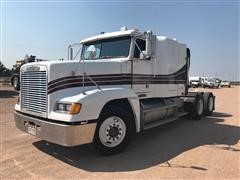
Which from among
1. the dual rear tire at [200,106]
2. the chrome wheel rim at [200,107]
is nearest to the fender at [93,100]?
the dual rear tire at [200,106]

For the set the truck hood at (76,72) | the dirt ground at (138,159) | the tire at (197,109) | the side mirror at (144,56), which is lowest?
the dirt ground at (138,159)

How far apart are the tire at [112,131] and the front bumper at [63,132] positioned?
0.31 metres

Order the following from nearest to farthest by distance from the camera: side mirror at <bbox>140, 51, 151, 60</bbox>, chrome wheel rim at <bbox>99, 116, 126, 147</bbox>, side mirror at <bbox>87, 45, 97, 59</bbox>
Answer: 1. chrome wheel rim at <bbox>99, 116, 126, 147</bbox>
2. side mirror at <bbox>140, 51, 151, 60</bbox>
3. side mirror at <bbox>87, 45, 97, 59</bbox>

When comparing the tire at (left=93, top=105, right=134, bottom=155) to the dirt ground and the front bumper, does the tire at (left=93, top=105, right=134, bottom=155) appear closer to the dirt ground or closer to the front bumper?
the dirt ground

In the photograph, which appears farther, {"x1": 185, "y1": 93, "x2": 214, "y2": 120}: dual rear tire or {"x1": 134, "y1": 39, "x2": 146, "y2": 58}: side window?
{"x1": 185, "y1": 93, "x2": 214, "y2": 120}: dual rear tire

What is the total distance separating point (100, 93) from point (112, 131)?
91 cm

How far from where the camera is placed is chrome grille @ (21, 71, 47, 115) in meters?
5.65

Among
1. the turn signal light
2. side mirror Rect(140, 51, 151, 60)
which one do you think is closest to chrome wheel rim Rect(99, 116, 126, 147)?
the turn signal light

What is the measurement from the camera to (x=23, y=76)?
20.9 ft

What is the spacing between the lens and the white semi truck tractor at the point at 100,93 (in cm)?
528

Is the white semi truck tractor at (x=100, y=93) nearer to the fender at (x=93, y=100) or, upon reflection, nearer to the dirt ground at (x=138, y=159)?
the fender at (x=93, y=100)

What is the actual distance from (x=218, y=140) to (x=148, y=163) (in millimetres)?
2822

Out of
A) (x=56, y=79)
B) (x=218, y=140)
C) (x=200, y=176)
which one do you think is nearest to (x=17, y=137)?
(x=56, y=79)

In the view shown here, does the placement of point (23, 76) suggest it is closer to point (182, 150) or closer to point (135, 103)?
point (135, 103)
